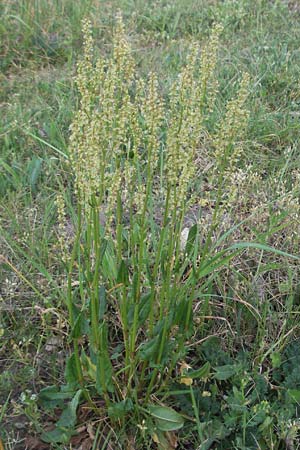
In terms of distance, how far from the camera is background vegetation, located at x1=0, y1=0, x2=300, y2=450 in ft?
7.23

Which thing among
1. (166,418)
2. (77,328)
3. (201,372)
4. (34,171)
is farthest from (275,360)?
(34,171)

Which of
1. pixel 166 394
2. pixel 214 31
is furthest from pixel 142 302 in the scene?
pixel 214 31

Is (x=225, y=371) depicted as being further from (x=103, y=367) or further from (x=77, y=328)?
(x=77, y=328)

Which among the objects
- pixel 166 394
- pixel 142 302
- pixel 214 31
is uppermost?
pixel 214 31

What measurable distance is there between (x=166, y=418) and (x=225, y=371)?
29cm

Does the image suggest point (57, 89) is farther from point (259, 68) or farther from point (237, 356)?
point (237, 356)

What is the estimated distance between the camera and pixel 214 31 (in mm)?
1804

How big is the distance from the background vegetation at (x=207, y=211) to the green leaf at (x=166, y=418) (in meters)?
0.05

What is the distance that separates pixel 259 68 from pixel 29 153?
64.8 inches

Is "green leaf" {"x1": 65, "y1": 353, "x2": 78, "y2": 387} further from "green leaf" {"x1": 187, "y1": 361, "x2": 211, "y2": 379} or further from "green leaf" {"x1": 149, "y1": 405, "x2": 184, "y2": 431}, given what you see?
"green leaf" {"x1": 187, "y1": 361, "x2": 211, "y2": 379}

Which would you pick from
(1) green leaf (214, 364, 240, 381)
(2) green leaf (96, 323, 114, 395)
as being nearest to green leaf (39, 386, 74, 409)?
(2) green leaf (96, 323, 114, 395)

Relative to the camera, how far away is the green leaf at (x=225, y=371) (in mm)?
2225

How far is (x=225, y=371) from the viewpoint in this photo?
2.24 m

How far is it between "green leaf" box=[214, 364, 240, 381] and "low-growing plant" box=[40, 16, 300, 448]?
12 centimetres
